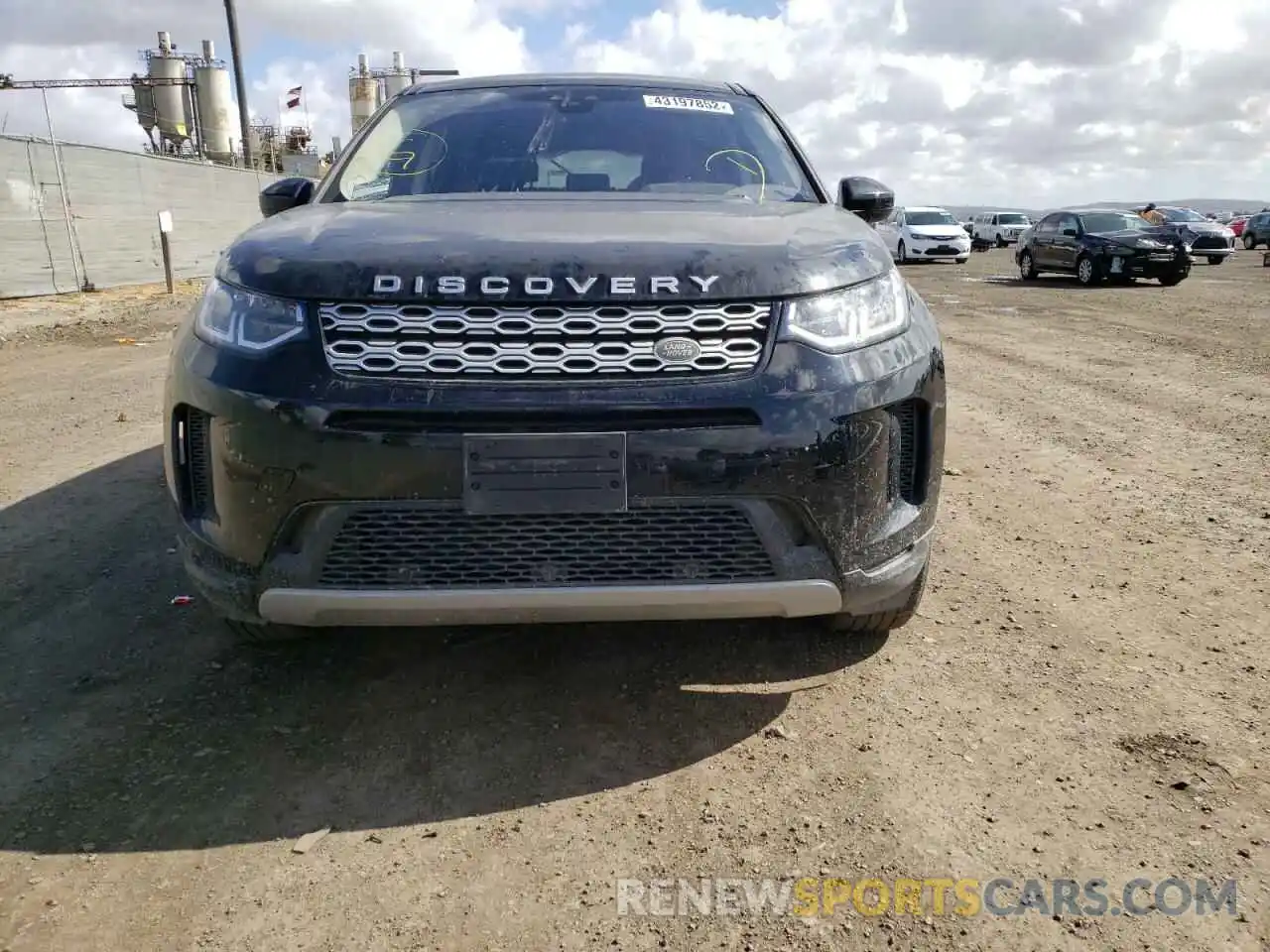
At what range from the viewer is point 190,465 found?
243cm

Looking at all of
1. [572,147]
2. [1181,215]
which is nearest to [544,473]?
[572,147]

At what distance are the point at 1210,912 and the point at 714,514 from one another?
124cm

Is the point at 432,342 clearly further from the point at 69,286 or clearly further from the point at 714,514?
the point at 69,286

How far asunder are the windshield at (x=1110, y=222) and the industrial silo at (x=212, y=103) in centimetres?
3695

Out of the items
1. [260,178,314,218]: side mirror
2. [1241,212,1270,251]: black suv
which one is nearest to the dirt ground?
[260,178,314,218]: side mirror

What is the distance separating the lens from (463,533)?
86.9 inches

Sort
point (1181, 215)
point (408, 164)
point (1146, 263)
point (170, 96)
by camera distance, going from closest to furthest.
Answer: point (408, 164)
point (1146, 263)
point (1181, 215)
point (170, 96)

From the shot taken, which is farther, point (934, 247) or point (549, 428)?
point (934, 247)

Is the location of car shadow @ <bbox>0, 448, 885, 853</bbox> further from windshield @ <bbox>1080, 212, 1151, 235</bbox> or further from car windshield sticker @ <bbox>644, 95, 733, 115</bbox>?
windshield @ <bbox>1080, 212, 1151, 235</bbox>

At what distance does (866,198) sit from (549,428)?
81.5 inches

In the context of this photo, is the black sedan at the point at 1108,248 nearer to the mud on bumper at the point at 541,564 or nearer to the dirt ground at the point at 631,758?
the dirt ground at the point at 631,758

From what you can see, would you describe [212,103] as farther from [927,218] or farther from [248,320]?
[248,320]

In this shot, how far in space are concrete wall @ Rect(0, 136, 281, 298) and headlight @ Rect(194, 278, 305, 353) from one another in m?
14.6

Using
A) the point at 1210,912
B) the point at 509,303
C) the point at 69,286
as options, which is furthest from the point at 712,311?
the point at 69,286
